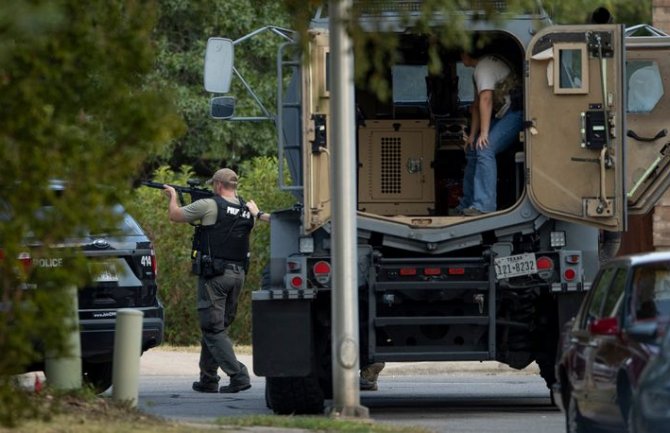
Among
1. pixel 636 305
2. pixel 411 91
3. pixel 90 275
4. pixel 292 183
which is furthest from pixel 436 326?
pixel 90 275

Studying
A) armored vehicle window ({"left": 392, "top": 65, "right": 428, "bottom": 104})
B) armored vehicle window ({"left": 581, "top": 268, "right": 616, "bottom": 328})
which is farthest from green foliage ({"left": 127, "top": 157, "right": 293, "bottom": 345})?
armored vehicle window ({"left": 581, "top": 268, "right": 616, "bottom": 328})

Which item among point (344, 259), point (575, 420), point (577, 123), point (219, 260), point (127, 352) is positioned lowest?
point (575, 420)

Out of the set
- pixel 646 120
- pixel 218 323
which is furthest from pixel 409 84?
pixel 218 323

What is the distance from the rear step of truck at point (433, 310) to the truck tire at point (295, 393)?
26.6 inches

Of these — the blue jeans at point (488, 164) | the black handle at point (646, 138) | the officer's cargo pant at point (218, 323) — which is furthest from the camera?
the officer's cargo pant at point (218, 323)

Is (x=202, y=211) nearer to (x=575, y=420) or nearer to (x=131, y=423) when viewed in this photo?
(x=131, y=423)

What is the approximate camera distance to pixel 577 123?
12977 mm

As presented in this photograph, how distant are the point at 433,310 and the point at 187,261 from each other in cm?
952

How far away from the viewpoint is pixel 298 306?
13.1 metres

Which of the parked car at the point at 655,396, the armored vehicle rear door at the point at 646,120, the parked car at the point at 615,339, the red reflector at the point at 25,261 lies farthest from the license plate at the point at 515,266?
the red reflector at the point at 25,261

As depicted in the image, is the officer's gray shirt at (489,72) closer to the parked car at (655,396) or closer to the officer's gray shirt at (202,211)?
the officer's gray shirt at (202,211)

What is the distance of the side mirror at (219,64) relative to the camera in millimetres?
13203

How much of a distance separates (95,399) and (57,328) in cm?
391

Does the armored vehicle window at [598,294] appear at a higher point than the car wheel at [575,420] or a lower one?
higher
